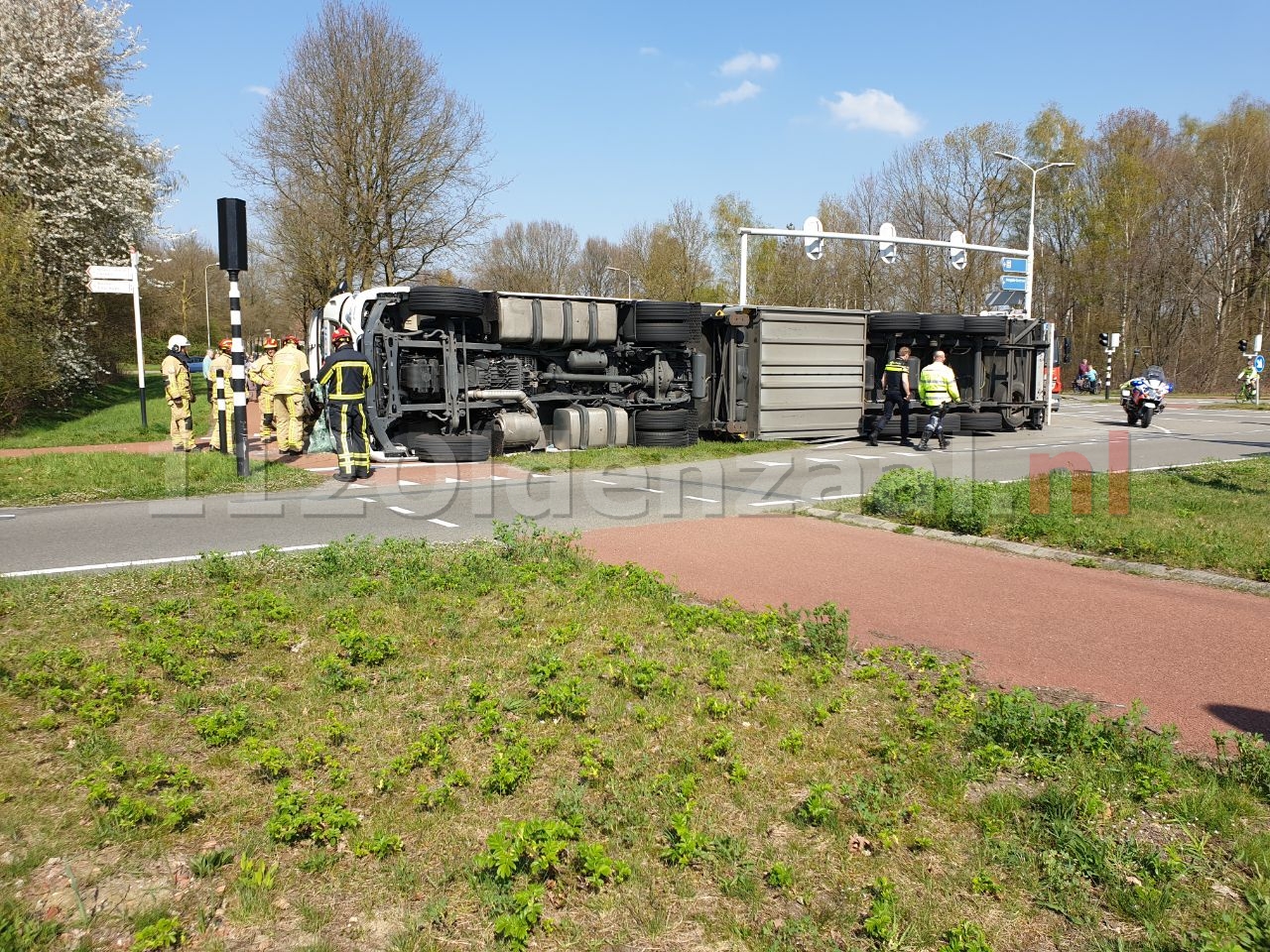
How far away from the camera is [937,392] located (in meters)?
17.5

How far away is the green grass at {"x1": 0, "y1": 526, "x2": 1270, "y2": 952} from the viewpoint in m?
3.07

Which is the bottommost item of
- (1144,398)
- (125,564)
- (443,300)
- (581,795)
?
(581,795)

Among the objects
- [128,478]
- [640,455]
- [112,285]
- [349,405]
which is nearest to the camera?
[128,478]

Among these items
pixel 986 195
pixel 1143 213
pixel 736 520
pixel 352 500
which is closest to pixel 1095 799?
pixel 736 520

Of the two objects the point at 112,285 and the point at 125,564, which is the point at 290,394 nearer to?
the point at 112,285

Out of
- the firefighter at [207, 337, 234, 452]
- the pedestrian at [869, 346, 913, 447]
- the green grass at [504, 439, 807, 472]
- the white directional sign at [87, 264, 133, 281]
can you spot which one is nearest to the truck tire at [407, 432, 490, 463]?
the green grass at [504, 439, 807, 472]

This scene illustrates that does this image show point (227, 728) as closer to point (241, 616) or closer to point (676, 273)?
point (241, 616)

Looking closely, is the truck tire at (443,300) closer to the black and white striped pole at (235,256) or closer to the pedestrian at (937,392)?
the black and white striped pole at (235,256)

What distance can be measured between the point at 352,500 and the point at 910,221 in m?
41.9

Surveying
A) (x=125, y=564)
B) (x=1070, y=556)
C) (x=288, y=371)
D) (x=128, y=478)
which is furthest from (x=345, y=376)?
(x=1070, y=556)

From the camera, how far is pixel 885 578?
762 cm

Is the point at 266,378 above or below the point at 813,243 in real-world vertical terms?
below

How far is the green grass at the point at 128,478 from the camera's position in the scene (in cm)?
1149

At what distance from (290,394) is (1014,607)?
12349 millimetres
